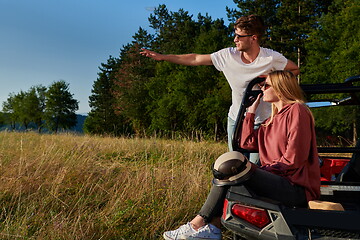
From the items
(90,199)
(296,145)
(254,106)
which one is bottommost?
(90,199)

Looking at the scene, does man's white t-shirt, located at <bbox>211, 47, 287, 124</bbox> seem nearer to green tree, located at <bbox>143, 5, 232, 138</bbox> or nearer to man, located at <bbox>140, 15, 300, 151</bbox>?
man, located at <bbox>140, 15, 300, 151</bbox>

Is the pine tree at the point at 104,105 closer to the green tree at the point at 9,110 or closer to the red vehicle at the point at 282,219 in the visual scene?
the green tree at the point at 9,110

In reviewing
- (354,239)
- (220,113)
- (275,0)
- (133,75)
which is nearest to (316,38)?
(275,0)

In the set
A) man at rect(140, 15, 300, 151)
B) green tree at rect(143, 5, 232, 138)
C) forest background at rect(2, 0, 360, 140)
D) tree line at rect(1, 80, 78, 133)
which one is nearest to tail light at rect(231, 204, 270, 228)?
man at rect(140, 15, 300, 151)

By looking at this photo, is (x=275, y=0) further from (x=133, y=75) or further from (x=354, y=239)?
(x=354, y=239)

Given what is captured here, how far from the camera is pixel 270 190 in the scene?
2.10 metres

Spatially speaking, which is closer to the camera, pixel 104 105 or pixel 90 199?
pixel 90 199

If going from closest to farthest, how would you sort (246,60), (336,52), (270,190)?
(270,190), (246,60), (336,52)

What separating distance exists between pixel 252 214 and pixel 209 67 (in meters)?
35.0

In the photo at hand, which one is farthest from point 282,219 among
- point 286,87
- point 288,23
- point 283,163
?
point 288,23

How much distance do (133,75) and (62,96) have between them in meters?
26.6

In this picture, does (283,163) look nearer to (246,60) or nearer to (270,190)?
(270,190)

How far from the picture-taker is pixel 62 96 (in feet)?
225

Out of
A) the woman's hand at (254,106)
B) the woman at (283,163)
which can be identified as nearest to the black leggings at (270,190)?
the woman at (283,163)
